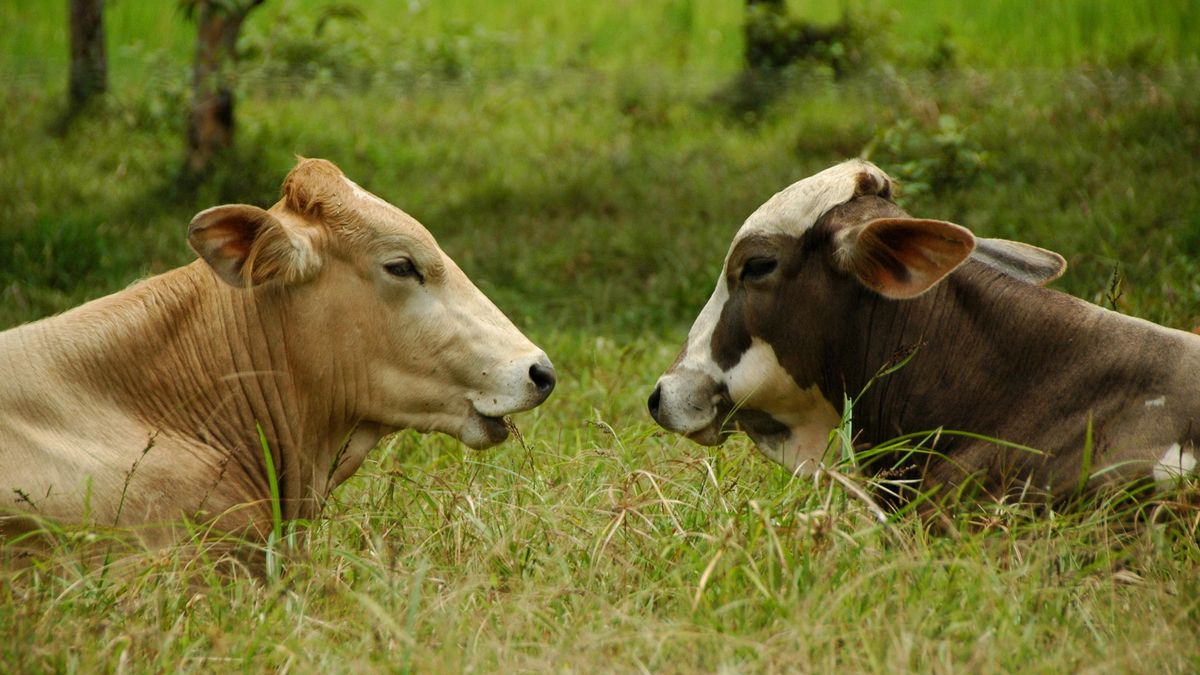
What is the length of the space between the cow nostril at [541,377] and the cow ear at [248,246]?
728 mm

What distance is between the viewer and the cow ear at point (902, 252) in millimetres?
4008

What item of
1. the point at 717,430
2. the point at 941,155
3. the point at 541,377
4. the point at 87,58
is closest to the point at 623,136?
the point at 941,155

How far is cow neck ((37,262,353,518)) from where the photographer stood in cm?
415

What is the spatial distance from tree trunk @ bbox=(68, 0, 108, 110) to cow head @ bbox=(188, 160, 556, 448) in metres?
6.58

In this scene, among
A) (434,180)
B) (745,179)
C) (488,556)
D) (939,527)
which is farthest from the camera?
(434,180)

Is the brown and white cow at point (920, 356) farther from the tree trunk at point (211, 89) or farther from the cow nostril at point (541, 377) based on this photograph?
the tree trunk at point (211, 89)

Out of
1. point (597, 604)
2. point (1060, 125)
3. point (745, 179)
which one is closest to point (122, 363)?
point (597, 604)

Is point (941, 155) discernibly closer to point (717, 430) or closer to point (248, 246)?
point (717, 430)

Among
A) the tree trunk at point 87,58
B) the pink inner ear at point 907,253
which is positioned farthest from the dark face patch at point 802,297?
the tree trunk at point 87,58

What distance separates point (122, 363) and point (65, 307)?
332cm

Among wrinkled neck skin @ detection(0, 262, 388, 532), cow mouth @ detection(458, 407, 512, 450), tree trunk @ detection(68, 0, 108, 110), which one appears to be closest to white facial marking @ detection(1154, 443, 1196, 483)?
cow mouth @ detection(458, 407, 512, 450)

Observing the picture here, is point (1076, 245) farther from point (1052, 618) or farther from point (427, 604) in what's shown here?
point (427, 604)

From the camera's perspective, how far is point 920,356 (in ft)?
13.9

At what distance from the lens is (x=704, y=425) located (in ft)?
14.7
